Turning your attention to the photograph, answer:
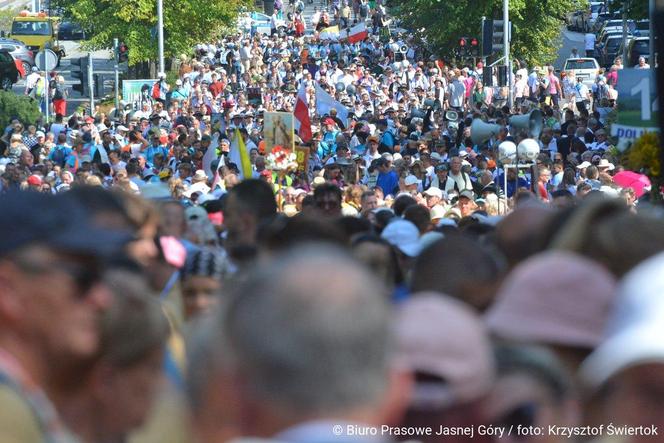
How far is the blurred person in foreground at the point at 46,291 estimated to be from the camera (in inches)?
131

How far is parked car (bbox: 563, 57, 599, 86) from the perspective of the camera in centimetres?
3975

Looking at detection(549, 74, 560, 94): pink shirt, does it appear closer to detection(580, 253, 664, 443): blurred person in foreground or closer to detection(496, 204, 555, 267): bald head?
detection(496, 204, 555, 267): bald head

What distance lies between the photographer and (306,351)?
2.34 metres

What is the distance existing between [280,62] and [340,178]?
29.3 metres

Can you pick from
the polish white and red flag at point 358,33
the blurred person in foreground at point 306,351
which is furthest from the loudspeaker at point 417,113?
the blurred person in foreground at point 306,351

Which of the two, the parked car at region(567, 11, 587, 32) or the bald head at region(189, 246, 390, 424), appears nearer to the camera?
the bald head at region(189, 246, 390, 424)

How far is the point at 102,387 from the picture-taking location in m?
3.67

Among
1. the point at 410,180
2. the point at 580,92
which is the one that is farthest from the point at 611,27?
the point at 410,180

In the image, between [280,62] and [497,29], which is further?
[280,62]

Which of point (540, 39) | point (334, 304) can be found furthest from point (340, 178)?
point (540, 39)

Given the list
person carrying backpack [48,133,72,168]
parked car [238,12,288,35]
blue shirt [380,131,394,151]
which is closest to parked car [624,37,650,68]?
blue shirt [380,131,394,151]

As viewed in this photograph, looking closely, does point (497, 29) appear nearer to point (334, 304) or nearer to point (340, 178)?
point (340, 178)

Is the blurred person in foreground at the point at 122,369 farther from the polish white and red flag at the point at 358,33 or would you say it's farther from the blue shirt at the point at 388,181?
the polish white and red flag at the point at 358,33

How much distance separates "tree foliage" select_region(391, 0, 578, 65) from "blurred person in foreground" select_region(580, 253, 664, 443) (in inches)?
1642
